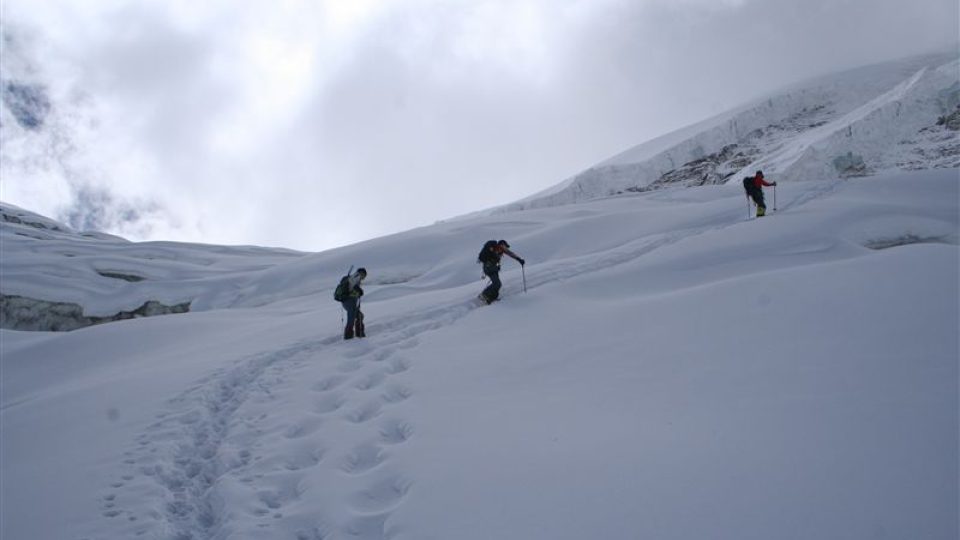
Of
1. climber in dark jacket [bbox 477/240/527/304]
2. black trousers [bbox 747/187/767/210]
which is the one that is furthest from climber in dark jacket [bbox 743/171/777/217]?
climber in dark jacket [bbox 477/240/527/304]

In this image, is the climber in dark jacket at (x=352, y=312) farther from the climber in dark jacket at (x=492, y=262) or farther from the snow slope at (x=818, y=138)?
the snow slope at (x=818, y=138)

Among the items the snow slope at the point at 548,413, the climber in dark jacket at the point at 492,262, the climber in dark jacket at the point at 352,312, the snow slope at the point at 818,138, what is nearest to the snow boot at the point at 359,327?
→ the climber in dark jacket at the point at 352,312

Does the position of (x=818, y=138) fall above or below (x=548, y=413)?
above

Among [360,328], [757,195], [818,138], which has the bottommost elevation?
[360,328]

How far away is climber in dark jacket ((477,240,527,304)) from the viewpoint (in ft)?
38.8

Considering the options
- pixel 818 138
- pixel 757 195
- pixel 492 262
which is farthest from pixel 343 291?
A: pixel 818 138

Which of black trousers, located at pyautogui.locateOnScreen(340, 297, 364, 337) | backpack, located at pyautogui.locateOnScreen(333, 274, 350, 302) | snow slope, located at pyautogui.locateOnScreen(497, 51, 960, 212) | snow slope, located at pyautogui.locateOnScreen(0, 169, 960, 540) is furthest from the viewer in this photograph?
snow slope, located at pyautogui.locateOnScreen(497, 51, 960, 212)

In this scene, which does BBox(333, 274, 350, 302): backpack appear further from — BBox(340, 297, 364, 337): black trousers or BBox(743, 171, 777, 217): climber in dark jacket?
BBox(743, 171, 777, 217): climber in dark jacket

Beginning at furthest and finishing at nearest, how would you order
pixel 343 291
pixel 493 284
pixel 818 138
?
pixel 818 138 → pixel 493 284 → pixel 343 291

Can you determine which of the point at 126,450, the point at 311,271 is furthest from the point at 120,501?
the point at 311,271

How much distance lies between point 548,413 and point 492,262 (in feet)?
19.1

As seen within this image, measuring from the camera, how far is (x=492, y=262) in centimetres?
1183

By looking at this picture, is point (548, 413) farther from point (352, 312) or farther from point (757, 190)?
point (757, 190)

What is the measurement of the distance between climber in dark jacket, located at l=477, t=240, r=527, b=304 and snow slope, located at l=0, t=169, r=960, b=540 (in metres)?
0.36
